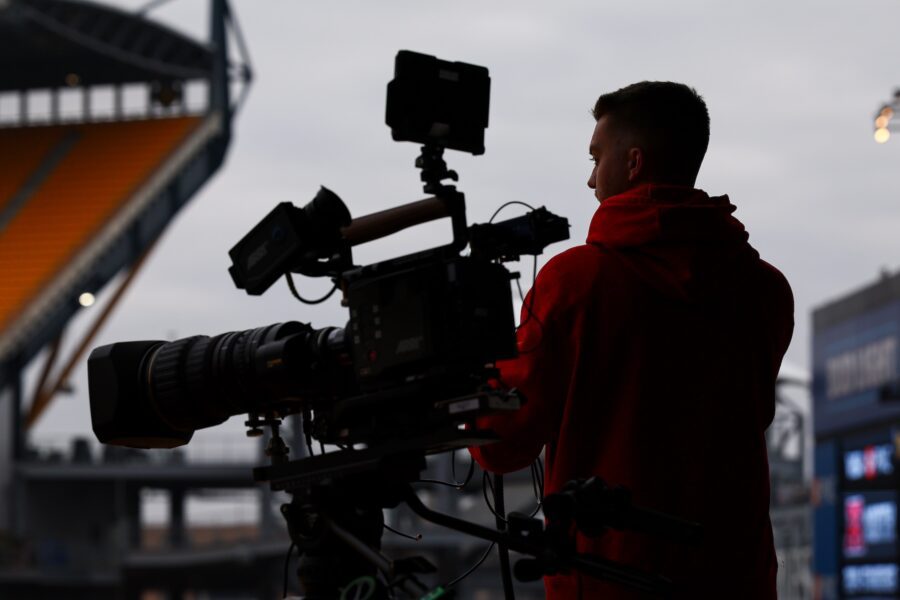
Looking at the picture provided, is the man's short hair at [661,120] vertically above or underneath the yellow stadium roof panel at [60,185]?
underneath

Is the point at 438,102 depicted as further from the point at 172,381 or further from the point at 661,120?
the point at 172,381

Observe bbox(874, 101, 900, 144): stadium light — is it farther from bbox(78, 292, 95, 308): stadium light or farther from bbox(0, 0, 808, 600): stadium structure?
bbox(78, 292, 95, 308): stadium light

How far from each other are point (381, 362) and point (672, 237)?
56 centimetres

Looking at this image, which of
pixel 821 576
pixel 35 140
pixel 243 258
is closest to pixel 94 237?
pixel 35 140

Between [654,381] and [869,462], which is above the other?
[654,381]

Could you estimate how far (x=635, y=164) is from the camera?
2.41 metres

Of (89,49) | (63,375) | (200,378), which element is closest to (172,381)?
(200,378)

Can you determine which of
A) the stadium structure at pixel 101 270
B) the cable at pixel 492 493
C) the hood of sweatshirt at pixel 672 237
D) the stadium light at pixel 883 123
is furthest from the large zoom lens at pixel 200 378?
the stadium structure at pixel 101 270

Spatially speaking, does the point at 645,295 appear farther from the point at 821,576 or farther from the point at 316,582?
the point at 821,576

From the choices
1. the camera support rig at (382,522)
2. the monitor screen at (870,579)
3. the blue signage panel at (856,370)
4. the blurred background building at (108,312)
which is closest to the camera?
the camera support rig at (382,522)

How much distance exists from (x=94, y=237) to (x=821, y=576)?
54.0 feet

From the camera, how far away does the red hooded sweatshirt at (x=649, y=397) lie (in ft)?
7.32

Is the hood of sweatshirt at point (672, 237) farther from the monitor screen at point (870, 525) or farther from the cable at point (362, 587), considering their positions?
the monitor screen at point (870, 525)

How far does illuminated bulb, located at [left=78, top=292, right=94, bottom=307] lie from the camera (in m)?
31.1
